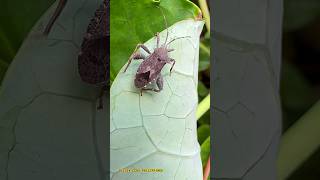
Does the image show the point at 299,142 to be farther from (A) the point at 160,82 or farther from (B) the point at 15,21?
(B) the point at 15,21

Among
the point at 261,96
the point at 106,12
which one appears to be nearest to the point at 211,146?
the point at 261,96

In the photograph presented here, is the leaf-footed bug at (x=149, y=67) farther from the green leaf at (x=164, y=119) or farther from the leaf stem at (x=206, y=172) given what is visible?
the leaf stem at (x=206, y=172)

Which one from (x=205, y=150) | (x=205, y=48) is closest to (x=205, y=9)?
(x=205, y=48)

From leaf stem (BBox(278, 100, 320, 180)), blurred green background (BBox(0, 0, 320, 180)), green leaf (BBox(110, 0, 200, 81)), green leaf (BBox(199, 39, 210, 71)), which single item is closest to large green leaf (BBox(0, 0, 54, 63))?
blurred green background (BBox(0, 0, 320, 180))

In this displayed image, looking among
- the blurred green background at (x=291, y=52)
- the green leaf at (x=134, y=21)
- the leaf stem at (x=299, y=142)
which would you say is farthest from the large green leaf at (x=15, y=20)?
the leaf stem at (x=299, y=142)

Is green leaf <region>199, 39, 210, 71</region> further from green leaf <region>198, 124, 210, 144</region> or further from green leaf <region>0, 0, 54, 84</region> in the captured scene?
→ green leaf <region>0, 0, 54, 84</region>

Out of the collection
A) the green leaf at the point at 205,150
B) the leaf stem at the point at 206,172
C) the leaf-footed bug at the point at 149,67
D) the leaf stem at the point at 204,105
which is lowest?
the leaf stem at the point at 206,172
